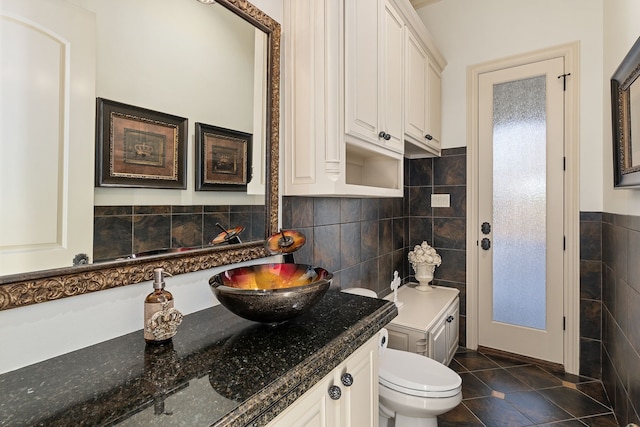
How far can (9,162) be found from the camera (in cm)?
69

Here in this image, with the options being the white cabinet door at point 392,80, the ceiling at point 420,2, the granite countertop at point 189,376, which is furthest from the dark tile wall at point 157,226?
the ceiling at point 420,2

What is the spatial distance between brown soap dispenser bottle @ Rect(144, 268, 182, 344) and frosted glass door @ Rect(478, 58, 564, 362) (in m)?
2.48

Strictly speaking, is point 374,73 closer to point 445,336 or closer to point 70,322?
point 70,322

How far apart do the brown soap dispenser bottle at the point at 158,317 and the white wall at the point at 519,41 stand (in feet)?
8.41

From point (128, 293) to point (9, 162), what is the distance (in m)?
0.42

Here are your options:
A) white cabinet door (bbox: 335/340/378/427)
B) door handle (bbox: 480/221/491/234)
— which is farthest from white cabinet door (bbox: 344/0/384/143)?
door handle (bbox: 480/221/491/234)

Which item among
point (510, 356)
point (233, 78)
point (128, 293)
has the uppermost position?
point (233, 78)

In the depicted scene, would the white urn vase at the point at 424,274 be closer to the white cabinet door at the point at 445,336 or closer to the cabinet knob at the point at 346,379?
the white cabinet door at the point at 445,336

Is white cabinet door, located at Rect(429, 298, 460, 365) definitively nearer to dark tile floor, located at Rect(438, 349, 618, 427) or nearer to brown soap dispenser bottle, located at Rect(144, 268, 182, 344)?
dark tile floor, located at Rect(438, 349, 618, 427)

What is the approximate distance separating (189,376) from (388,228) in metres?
2.07

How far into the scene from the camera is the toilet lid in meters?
1.43

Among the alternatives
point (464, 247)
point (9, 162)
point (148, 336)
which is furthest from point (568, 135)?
point (9, 162)

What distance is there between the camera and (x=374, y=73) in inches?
63.6

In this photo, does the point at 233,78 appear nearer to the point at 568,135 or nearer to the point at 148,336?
the point at 148,336
